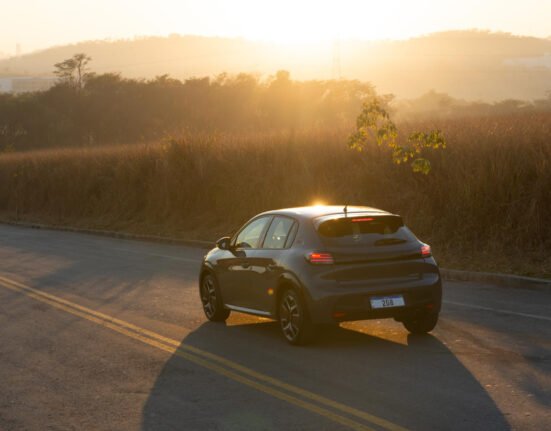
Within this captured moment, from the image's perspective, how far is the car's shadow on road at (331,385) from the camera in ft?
24.6

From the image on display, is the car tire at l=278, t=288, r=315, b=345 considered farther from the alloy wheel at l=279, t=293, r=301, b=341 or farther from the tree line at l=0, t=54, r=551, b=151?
the tree line at l=0, t=54, r=551, b=151

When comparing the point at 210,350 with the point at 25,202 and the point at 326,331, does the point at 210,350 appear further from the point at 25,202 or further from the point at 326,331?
the point at 25,202

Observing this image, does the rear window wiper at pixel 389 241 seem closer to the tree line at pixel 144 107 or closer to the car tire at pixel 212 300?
the car tire at pixel 212 300

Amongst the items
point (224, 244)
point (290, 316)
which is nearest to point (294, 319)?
point (290, 316)

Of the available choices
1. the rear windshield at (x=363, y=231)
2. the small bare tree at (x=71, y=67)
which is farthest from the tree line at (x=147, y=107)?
the rear windshield at (x=363, y=231)

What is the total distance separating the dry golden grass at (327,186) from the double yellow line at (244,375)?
26.1ft

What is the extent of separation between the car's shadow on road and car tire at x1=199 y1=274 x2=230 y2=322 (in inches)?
37.6

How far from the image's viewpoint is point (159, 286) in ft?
56.7

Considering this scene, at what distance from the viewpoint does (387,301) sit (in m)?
10.5

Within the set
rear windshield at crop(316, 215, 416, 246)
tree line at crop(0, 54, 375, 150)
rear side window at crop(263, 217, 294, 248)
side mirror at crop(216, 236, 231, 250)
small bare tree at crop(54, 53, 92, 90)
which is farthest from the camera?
small bare tree at crop(54, 53, 92, 90)

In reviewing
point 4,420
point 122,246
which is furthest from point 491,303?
point 122,246

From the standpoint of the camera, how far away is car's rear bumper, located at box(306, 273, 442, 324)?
1043 centimetres

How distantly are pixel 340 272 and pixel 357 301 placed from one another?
14.3 inches

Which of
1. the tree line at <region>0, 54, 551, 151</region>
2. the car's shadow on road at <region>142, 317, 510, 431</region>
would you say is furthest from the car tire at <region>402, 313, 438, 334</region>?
the tree line at <region>0, 54, 551, 151</region>
